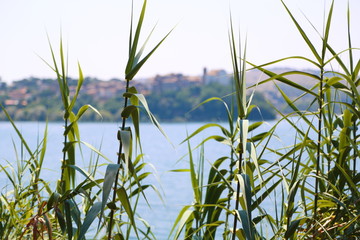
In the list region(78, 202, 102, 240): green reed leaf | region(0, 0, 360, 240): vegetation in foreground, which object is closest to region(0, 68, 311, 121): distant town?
region(0, 0, 360, 240): vegetation in foreground

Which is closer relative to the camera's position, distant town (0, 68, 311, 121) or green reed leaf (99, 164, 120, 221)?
green reed leaf (99, 164, 120, 221)

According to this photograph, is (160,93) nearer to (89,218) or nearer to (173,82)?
(173,82)

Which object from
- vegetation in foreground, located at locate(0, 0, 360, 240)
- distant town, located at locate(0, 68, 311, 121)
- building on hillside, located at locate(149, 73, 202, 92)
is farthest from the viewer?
building on hillside, located at locate(149, 73, 202, 92)

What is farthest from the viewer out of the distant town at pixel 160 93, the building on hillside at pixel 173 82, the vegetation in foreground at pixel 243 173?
the building on hillside at pixel 173 82

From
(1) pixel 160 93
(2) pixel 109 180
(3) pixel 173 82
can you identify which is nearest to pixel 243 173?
(2) pixel 109 180

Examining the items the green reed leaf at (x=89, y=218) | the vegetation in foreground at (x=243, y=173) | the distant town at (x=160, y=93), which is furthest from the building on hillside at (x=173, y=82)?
the green reed leaf at (x=89, y=218)

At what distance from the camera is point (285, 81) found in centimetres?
128

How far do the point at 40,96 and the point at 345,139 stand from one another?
35713 mm

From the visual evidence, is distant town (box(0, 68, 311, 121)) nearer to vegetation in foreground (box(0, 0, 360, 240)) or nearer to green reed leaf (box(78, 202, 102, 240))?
vegetation in foreground (box(0, 0, 360, 240))

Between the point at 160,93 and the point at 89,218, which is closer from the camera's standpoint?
the point at 89,218

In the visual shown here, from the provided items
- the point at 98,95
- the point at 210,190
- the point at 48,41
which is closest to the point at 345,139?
the point at 210,190

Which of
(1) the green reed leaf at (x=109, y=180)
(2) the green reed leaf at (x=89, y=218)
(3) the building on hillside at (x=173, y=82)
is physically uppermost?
(3) the building on hillside at (x=173, y=82)

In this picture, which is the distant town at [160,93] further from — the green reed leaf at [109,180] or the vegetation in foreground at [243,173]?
the green reed leaf at [109,180]

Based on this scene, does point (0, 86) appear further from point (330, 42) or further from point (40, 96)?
point (330, 42)
